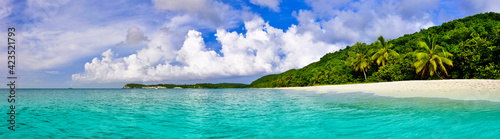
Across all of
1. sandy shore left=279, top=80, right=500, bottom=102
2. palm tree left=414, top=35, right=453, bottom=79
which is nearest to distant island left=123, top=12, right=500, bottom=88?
palm tree left=414, top=35, right=453, bottom=79

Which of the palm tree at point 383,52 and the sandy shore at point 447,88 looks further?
the palm tree at point 383,52

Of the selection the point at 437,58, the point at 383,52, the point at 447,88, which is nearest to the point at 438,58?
the point at 437,58

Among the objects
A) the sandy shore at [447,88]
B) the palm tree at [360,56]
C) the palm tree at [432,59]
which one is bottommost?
the sandy shore at [447,88]

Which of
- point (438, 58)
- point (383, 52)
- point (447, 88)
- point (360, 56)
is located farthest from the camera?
point (360, 56)

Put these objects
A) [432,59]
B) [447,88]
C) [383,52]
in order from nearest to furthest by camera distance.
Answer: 1. [447,88]
2. [432,59]
3. [383,52]

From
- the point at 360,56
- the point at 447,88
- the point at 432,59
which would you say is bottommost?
the point at 447,88

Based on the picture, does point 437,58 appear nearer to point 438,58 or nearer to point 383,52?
point 438,58

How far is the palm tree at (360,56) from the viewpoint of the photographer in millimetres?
58906

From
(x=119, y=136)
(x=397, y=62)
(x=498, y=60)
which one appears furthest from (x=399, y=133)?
(x=397, y=62)

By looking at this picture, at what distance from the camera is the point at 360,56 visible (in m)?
60.9

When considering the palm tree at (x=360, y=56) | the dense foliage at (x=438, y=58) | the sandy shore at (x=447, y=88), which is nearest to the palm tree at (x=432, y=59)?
the dense foliage at (x=438, y=58)

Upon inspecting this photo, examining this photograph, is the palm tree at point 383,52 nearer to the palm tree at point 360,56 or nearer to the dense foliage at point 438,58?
the dense foliage at point 438,58

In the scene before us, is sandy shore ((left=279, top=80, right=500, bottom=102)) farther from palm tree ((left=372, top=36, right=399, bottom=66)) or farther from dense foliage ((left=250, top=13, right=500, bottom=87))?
palm tree ((left=372, top=36, right=399, bottom=66))

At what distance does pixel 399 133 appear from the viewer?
6.12 metres
